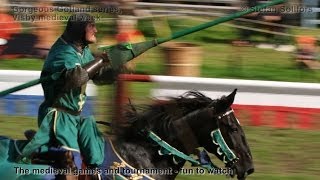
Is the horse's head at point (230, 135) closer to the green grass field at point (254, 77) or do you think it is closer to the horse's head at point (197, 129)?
the horse's head at point (197, 129)

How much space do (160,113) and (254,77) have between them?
6586 millimetres

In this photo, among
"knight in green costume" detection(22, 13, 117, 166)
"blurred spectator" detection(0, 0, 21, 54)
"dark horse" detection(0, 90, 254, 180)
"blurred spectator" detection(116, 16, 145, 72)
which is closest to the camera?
"knight in green costume" detection(22, 13, 117, 166)

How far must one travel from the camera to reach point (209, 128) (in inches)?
202

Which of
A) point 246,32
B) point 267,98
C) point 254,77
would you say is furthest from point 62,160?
point 246,32

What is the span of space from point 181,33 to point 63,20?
7588 millimetres

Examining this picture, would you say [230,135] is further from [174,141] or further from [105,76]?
[105,76]

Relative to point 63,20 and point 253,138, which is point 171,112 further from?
point 63,20

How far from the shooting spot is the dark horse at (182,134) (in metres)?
5.11

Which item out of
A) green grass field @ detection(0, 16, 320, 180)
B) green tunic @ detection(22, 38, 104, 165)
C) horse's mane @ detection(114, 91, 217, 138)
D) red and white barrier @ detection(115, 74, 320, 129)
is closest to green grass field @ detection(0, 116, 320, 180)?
green grass field @ detection(0, 16, 320, 180)

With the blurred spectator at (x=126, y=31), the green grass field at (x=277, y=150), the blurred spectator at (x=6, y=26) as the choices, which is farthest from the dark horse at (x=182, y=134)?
the blurred spectator at (x=6, y=26)

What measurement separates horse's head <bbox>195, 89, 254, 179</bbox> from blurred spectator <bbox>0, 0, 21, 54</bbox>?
7845mm

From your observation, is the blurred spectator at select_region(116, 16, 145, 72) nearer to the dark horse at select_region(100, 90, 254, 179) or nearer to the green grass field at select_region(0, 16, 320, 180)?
the green grass field at select_region(0, 16, 320, 180)

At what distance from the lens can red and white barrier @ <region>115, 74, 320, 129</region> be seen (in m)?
9.21

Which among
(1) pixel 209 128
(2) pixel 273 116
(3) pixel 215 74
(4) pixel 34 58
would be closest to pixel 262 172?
(2) pixel 273 116
